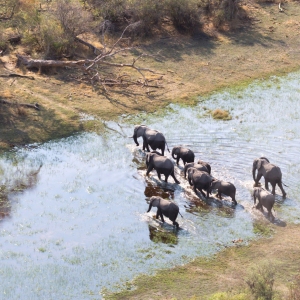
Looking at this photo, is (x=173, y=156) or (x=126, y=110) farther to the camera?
(x=126, y=110)

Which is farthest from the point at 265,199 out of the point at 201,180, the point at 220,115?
the point at 220,115

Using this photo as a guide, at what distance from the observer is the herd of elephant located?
1856 centimetres

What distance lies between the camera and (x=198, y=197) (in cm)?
2042

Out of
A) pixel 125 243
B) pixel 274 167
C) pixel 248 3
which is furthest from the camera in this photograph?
pixel 248 3

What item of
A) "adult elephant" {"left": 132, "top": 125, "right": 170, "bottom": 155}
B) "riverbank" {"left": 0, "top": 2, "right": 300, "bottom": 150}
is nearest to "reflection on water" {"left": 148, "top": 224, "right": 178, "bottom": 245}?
"adult elephant" {"left": 132, "top": 125, "right": 170, "bottom": 155}

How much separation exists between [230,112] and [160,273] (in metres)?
13.9

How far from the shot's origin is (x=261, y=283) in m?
13.5

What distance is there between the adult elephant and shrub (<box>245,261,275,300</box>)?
10045 mm

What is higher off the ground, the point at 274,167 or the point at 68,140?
the point at 274,167

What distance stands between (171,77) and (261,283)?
65.9 feet

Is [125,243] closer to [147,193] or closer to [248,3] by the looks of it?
[147,193]

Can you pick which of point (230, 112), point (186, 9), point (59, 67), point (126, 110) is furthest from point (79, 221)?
point (186, 9)

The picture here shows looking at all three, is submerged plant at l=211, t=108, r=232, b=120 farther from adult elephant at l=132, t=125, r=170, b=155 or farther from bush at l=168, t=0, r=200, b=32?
bush at l=168, t=0, r=200, b=32

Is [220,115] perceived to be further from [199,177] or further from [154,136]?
[199,177]
